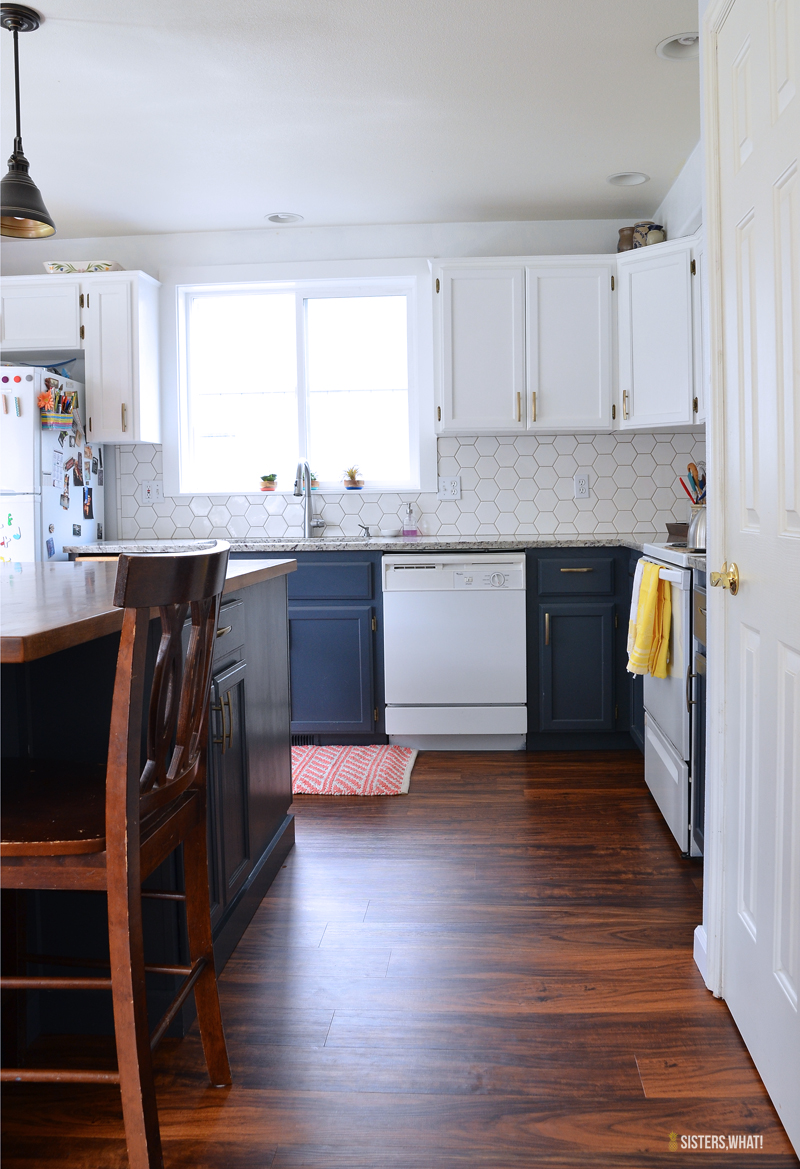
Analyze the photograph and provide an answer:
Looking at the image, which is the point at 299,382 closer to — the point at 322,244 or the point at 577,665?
the point at 322,244

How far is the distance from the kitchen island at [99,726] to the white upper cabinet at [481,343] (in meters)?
2.01

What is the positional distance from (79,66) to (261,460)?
2076 millimetres

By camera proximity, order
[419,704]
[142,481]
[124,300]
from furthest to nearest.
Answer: [142,481], [124,300], [419,704]

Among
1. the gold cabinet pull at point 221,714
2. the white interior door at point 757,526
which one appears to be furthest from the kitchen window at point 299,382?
the white interior door at point 757,526

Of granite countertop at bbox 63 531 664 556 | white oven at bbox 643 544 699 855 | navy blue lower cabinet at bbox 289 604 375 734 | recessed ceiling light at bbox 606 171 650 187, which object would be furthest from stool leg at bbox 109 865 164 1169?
recessed ceiling light at bbox 606 171 650 187

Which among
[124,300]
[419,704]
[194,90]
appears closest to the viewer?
[194,90]

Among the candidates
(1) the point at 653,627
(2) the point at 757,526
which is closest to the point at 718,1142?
(2) the point at 757,526

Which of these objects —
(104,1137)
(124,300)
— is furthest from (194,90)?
(104,1137)

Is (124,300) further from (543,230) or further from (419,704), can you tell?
(419,704)

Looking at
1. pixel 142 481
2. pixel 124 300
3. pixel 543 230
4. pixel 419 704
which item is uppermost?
pixel 543 230

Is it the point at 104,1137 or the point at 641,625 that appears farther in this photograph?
the point at 641,625

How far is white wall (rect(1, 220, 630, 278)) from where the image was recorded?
4301 mm

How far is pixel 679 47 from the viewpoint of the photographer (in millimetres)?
2760

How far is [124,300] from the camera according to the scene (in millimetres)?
4172
